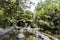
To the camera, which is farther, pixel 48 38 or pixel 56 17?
pixel 56 17

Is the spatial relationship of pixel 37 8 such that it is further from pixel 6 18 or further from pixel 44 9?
pixel 6 18

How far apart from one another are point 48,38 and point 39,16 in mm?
983

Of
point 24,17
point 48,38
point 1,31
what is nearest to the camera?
point 1,31

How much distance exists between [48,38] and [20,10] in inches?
47.3

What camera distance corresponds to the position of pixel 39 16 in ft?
18.2

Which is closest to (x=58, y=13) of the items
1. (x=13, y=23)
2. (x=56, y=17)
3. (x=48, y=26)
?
(x=56, y=17)

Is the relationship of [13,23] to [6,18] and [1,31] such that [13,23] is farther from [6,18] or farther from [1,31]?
[1,31]

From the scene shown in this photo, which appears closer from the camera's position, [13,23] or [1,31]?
[1,31]

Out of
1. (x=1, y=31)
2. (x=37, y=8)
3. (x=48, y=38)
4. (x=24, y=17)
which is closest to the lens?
(x=1, y=31)

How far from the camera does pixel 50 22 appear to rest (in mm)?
5492

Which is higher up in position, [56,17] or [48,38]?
[56,17]

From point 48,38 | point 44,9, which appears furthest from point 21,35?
point 44,9

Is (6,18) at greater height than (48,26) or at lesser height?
greater

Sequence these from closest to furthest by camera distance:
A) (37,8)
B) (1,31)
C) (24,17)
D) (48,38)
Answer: (1,31), (48,38), (24,17), (37,8)
